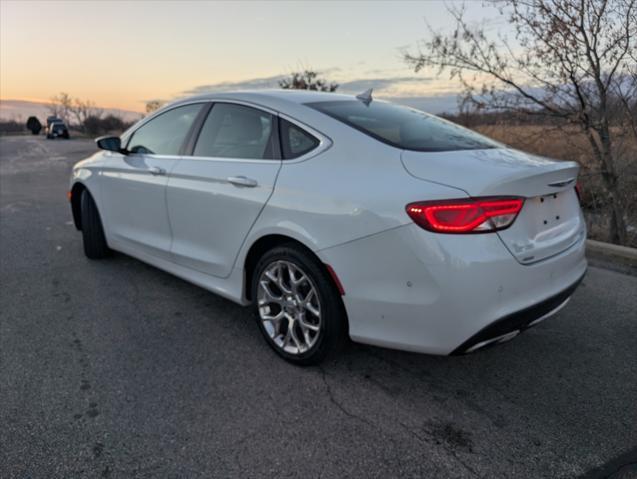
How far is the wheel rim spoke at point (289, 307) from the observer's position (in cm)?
278

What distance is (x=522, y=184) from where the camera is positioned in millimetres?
2299

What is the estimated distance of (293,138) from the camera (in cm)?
290

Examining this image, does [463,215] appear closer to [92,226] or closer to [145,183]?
[145,183]

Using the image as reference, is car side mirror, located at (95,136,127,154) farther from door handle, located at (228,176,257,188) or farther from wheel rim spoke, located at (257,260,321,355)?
wheel rim spoke, located at (257,260,321,355)

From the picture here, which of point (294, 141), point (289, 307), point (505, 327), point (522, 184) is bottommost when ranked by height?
point (289, 307)

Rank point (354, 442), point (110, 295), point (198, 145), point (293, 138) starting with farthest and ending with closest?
point (110, 295) < point (198, 145) < point (293, 138) < point (354, 442)

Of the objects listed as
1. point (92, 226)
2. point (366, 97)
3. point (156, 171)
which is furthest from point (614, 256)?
point (92, 226)

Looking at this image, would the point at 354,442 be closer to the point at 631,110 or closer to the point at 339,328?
the point at 339,328

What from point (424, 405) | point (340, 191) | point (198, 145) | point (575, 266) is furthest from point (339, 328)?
point (198, 145)

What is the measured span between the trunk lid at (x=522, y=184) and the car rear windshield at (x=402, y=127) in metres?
0.16

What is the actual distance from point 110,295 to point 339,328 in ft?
7.66

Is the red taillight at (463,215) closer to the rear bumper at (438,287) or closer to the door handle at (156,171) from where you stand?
the rear bumper at (438,287)

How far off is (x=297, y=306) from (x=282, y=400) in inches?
21.2

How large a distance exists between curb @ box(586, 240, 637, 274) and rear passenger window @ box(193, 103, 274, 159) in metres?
3.68
